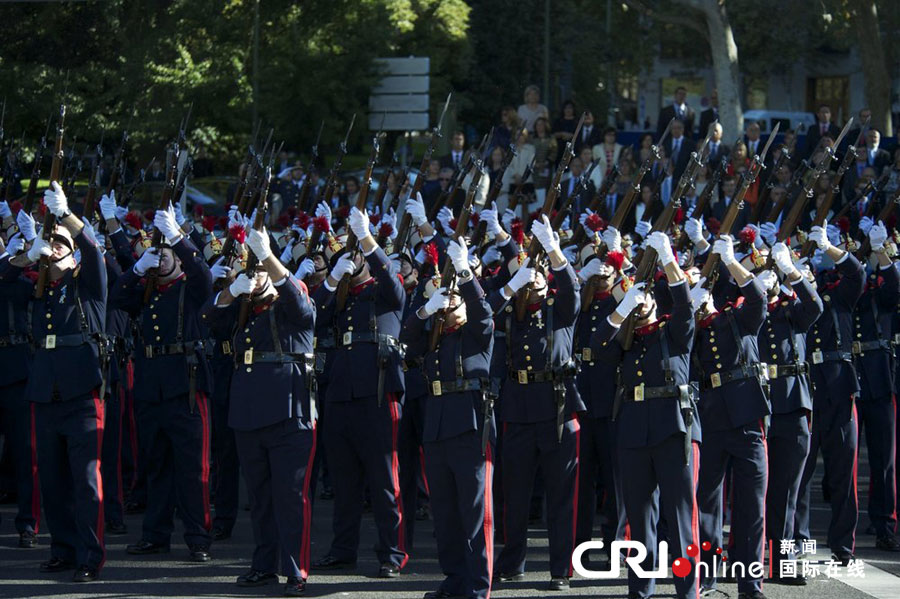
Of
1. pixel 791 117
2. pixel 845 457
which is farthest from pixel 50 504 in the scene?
pixel 791 117

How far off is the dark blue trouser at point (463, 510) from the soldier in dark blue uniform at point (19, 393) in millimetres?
3009

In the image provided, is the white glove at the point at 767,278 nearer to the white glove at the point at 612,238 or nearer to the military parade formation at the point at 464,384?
the military parade formation at the point at 464,384

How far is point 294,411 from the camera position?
8953 mm

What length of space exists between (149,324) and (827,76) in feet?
132

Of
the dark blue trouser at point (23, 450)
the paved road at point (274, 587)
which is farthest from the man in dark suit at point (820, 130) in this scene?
the dark blue trouser at point (23, 450)

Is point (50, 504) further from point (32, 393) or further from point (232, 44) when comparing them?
point (232, 44)

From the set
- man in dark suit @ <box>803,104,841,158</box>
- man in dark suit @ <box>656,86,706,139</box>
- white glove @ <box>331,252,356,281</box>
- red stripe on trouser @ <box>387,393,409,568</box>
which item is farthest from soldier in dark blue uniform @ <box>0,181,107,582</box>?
man in dark suit @ <box>803,104,841,158</box>

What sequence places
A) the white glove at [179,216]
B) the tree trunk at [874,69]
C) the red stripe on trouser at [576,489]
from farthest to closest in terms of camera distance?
the tree trunk at [874,69]
the white glove at [179,216]
the red stripe on trouser at [576,489]

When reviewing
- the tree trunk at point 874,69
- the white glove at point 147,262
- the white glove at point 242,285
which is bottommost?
the white glove at point 242,285

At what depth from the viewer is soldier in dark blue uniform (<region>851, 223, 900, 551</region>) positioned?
10516 millimetres

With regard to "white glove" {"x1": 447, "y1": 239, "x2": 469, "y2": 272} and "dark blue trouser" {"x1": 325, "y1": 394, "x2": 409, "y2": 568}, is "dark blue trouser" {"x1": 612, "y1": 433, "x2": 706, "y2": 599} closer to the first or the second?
"white glove" {"x1": 447, "y1": 239, "x2": 469, "y2": 272}

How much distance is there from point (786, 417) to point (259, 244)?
3.31 m

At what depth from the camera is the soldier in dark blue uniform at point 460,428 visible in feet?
28.4

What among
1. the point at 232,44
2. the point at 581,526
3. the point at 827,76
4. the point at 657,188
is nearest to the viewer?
the point at 581,526
